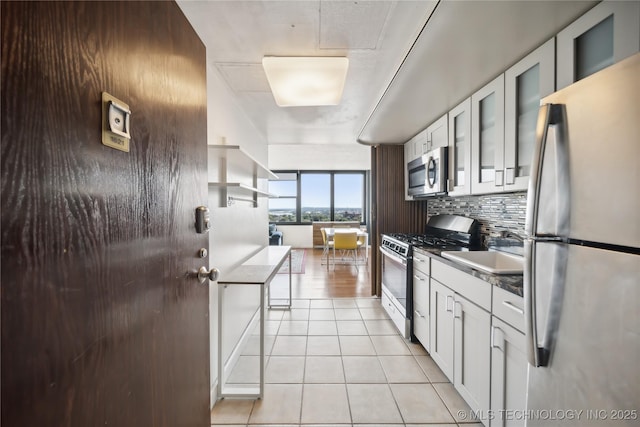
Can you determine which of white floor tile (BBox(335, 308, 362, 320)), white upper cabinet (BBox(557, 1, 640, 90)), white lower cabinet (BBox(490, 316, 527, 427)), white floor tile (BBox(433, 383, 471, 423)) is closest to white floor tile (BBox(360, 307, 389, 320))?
white floor tile (BBox(335, 308, 362, 320))

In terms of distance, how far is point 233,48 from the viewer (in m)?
1.58

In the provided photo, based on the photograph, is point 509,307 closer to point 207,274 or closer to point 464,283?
point 464,283

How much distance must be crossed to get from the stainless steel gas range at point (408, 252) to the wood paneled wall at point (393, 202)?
0.41 meters

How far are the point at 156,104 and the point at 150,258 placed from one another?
45 cm

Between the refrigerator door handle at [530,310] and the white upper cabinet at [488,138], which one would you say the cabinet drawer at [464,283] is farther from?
the white upper cabinet at [488,138]

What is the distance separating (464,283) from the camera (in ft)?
5.28

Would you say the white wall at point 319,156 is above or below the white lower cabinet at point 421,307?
above

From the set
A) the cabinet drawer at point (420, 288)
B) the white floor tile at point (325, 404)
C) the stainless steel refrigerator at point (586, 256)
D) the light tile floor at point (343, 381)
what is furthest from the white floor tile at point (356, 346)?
the stainless steel refrigerator at point (586, 256)

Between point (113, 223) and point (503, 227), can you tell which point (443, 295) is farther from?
point (113, 223)

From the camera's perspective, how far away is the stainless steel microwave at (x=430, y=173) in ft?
Answer: 7.87

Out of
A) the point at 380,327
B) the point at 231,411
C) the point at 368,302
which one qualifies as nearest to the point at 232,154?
the point at 231,411

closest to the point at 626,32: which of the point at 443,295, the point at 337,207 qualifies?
the point at 443,295

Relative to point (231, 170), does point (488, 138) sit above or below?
above

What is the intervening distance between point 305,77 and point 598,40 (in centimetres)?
140
